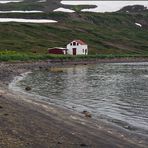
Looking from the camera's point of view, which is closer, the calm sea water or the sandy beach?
the sandy beach

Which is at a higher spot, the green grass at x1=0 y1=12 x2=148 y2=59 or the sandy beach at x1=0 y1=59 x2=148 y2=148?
the green grass at x1=0 y1=12 x2=148 y2=59

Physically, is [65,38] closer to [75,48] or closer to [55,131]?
[75,48]

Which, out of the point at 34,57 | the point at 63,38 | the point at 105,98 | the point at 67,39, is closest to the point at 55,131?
the point at 105,98

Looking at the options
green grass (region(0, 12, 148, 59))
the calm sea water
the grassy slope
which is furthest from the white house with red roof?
the calm sea water

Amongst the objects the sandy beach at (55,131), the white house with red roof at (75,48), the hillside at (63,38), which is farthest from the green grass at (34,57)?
the sandy beach at (55,131)

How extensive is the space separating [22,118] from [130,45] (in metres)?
146

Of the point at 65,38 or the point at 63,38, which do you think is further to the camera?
the point at 65,38

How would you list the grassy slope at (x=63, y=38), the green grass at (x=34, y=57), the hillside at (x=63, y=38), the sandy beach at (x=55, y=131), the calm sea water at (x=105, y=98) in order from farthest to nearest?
1. the grassy slope at (x=63, y=38)
2. the hillside at (x=63, y=38)
3. the green grass at (x=34, y=57)
4. the calm sea water at (x=105, y=98)
5. the sandy beach at (x=55, y=131)

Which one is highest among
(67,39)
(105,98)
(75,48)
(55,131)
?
(67,39)

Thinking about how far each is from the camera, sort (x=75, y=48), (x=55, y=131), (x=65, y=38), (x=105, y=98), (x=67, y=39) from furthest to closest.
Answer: (x=65, y=38), (x=67, y=39), (x=75, y=48), (x=105, y=98), (x=55, y=131)

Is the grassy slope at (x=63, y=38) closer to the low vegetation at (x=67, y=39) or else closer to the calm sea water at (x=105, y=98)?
the low vegetation at (x=67, y=39)

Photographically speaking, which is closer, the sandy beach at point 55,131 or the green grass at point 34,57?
the sandy beach at point 55,131

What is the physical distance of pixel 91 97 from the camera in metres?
47.4

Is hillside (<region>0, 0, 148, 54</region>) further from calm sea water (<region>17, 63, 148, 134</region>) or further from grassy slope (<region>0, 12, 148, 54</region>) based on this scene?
calm sea water (<region>17, 63, 148, 134</region>)
